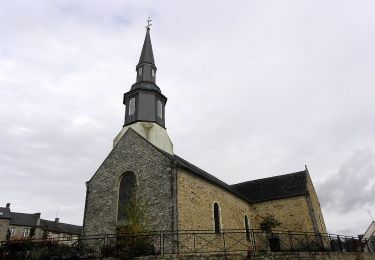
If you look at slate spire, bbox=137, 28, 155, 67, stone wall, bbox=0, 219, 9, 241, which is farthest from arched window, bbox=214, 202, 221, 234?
stone wall, bbox=0, 219, 9, 241

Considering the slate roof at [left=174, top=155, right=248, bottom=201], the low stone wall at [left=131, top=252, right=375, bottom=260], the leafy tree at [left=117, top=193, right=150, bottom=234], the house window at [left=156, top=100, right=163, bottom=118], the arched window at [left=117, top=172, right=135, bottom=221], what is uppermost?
the house window at [left=156, top=100, right=163, bottom=118]

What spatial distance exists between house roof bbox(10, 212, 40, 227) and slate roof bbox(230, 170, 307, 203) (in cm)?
3528

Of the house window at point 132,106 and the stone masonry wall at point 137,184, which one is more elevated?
the house window at point 132,106

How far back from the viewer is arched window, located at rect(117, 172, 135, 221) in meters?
17.2

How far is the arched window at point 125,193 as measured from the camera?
17203 millimetres

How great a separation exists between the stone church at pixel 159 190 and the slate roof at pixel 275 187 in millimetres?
134

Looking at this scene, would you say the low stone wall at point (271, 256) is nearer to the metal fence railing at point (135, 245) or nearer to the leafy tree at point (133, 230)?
the metal fence railing at point (135, 245)

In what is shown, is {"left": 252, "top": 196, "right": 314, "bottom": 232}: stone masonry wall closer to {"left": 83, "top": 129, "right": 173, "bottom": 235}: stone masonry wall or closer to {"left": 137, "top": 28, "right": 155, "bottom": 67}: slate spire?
{"left": 83, "top": 129, "right": 173, "bottom": 235}: stone masonry wall

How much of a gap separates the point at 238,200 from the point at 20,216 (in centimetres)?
4019

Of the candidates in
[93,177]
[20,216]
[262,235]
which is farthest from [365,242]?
[20,216]

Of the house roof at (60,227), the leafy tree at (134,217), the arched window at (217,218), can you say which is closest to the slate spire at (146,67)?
the leafy tree at (134,217)

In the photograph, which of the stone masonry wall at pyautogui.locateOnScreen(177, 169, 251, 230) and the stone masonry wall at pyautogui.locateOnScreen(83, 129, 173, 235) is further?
the stone masonry wall at pyautogui.locateOnScreen(177, 169, 251, 230)

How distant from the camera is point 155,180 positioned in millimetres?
16531

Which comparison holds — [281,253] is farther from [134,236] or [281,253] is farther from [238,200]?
[238,200]
